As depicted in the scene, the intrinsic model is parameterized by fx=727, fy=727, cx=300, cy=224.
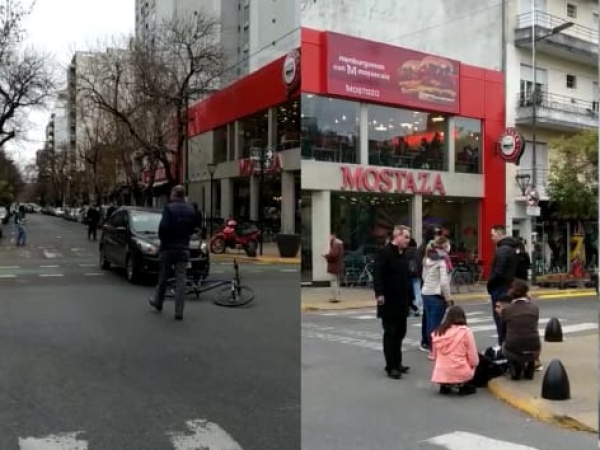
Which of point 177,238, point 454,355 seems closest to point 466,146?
point 177,238

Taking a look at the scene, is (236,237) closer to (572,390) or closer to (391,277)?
(391,277)

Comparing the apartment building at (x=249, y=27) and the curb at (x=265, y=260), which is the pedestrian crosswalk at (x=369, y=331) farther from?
the apartment building at (x=249, y=27)

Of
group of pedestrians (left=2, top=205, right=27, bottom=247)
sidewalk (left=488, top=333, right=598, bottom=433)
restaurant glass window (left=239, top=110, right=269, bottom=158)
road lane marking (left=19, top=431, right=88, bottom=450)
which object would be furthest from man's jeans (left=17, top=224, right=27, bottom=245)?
sidewalk (left=488, top=333, right=598, bottom=433)

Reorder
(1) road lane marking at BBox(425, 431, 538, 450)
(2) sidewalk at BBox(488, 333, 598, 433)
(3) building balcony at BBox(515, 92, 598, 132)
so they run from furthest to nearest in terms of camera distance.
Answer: (2) sidewalk at BBox(488, 333, 598, 433) < (1) road lane marking at BBox(425, 431, 538, 450) < (3) building balcony at BBox(515, 92, 598, 132)

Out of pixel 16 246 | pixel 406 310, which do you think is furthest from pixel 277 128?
pixel 406 310

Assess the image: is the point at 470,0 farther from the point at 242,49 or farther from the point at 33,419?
the point at 33,419

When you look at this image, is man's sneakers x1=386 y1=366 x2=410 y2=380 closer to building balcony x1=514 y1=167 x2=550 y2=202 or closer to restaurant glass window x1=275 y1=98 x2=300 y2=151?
building balcony x1=514 y1=167 x2=550 y2=202
